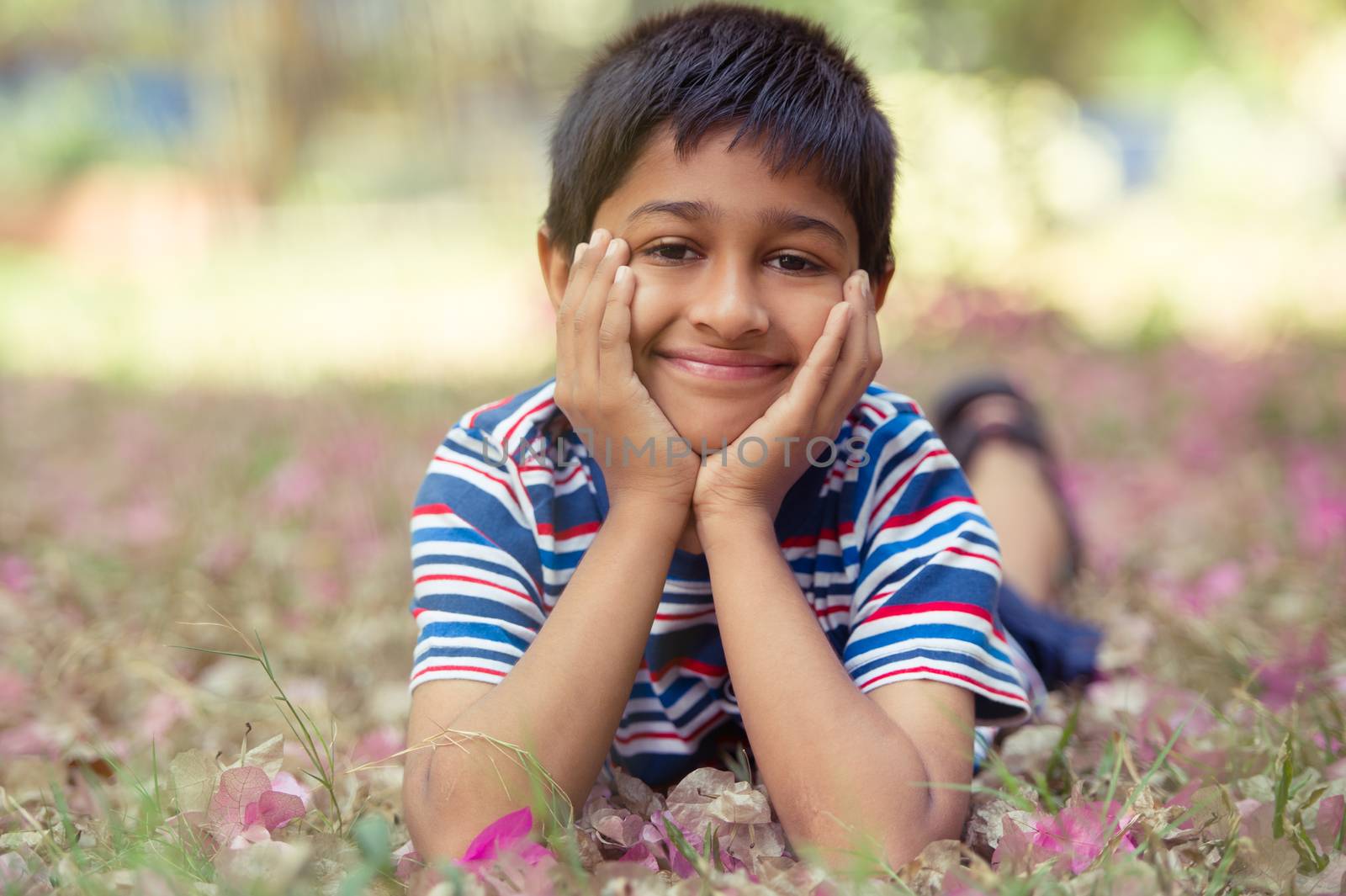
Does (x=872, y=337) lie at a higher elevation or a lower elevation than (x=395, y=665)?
higher

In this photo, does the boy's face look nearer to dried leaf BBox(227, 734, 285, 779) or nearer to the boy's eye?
the boy's eye

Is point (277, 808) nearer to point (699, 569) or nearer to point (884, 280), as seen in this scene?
point (699, 569)

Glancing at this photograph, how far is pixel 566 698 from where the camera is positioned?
1.33 meters

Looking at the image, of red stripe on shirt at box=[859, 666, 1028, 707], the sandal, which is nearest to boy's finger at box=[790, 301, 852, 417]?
red stripe on shirt at box=[859, 666, 1028, 707]

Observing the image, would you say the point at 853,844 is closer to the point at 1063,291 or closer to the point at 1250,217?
the point at 1063,291

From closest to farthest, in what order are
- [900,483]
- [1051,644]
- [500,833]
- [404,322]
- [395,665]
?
[500,833]
[900,483]
[1051,644]
[395,665]
[404,322]

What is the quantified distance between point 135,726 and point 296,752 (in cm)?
36

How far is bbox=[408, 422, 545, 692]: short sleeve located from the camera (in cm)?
146

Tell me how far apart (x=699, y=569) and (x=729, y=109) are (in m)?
0.62

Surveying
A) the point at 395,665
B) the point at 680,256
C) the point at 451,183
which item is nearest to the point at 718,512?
the point at 680,256

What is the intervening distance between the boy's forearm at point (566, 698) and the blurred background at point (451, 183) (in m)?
2.49

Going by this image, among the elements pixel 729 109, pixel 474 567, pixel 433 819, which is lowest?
pixel 433 819

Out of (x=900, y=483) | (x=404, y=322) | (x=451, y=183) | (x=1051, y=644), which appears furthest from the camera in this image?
(x=451, y=183)

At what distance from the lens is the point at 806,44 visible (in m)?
1.68
